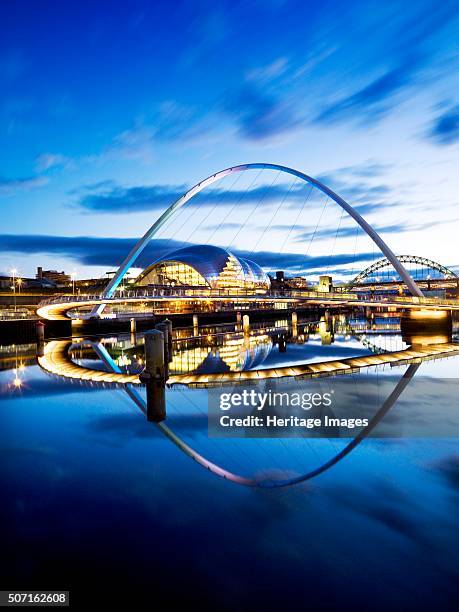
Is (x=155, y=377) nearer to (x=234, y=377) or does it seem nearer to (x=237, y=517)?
(x=234, y=377)

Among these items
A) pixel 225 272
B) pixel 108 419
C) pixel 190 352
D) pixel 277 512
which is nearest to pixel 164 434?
pixel 108 419

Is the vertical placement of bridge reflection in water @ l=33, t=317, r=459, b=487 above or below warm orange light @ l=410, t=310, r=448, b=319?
below

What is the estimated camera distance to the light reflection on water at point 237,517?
15.9 feet

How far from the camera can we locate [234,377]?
1883 centimetres

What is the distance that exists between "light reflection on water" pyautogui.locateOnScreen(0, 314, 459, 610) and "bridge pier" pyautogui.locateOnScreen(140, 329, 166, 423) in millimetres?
1965

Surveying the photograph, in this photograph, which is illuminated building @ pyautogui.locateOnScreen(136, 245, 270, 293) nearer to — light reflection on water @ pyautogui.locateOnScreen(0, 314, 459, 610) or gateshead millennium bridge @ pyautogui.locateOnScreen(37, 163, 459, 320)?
gateshead millennium bridge @ pyautogui.locateOnScreen(37, 163, 459, 320)

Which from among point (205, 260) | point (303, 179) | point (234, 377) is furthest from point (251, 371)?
point (205, 260)

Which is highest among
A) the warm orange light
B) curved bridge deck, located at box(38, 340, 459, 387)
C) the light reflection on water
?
the warm orange light

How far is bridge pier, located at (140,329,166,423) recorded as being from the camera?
13167 millimetres

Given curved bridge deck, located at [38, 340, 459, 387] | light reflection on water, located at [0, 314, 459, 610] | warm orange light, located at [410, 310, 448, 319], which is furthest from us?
warm orange light, located at [410, 310, 448, 319]

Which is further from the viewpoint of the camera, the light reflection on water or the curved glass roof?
the curved glass roof

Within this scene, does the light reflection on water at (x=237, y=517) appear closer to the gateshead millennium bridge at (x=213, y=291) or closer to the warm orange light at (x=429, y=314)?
the gateshead millennium bridge at (x=213, y=291)

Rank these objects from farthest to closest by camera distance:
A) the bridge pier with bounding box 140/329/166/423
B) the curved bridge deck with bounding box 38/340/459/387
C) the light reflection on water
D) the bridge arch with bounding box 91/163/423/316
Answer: the bridge arch with bounding box 91/163/423/316 < the curved bridge deck with bounding box 38/340/459/387 < the bridge pier with bounding box 140/329/166/423 < the light reflection on water

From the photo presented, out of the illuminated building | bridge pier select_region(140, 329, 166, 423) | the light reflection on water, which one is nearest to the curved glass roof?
the illuminated building
